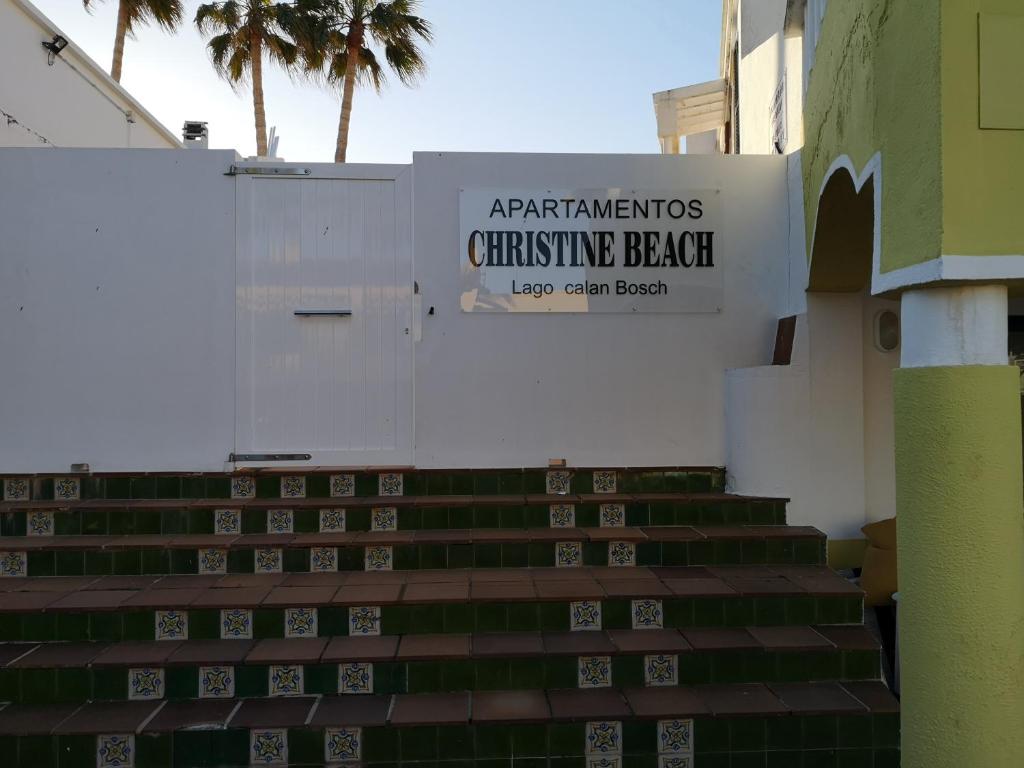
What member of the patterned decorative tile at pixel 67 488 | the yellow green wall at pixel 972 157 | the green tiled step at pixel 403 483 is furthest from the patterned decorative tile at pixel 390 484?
the yellow green wall at pixel 972 157

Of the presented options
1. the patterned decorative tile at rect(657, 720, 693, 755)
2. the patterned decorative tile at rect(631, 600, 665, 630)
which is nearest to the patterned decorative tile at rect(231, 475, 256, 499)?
the patterned decorative tile at rect(631, 600, 665, 630)

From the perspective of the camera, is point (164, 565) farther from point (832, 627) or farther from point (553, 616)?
point (832, 627)

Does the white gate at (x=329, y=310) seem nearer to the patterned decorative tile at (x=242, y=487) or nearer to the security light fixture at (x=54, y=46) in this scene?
the patterned decorative tile at (x=242, y=487)

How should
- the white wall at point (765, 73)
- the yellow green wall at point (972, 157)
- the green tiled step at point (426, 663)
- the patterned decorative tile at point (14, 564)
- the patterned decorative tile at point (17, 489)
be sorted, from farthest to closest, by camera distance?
→ the white wall at point (765, 73)
the patterned decorative tile at point (17, 489)
the patterned decorative tile at point (14, 564)
the green tiled step at point (426, 663)
the yellow green wall at point (972, 157)

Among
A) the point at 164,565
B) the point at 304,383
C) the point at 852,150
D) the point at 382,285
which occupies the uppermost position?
the point at 852,150

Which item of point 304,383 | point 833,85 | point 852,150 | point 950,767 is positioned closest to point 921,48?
point 852,150

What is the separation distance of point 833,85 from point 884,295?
4.58 feet

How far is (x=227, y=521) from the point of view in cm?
414

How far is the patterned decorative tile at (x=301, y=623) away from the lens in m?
3.38

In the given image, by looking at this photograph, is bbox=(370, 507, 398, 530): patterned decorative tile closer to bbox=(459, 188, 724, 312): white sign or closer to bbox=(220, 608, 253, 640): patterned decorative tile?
bbox=(220, 608, 253, 640): patterned decorative tile

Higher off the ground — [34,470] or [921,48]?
[921,48]

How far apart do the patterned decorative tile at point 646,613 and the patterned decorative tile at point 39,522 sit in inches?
→ 136

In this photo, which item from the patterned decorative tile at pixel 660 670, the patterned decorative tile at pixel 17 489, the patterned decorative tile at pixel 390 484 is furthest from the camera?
the patterned decorative tile at pixel 390 484

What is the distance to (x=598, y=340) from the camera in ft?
15.3
